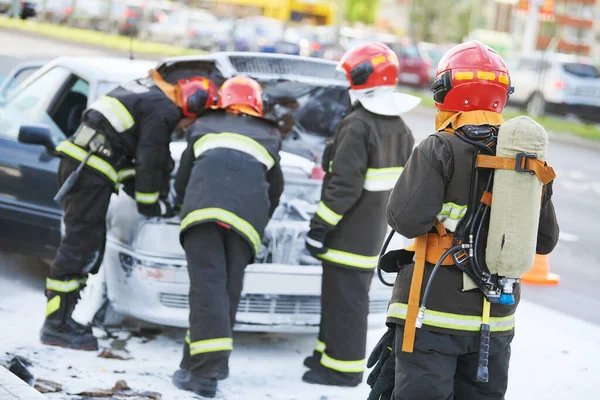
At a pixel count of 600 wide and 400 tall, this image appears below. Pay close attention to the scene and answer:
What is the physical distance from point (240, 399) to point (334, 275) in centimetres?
84

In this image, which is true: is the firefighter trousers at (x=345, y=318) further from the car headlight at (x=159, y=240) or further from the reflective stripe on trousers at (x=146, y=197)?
the reflective stripe on trousers at (x=146, y=197)

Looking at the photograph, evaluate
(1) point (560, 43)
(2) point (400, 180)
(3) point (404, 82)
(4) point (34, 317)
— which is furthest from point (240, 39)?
(1) point (560, 43)

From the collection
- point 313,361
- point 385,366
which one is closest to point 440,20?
point 313,361

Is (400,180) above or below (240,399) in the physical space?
above

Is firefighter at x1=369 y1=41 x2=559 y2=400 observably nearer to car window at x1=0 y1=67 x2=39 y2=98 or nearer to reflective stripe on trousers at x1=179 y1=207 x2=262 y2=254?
reflective stripe on trousers at x1=179 y1=207 x2=262 y2=254

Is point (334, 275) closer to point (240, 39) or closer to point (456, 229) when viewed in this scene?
point (456, 229)

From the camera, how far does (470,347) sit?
354 centimetres

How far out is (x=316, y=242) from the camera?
17.0ft

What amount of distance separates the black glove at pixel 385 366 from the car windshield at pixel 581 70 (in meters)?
21.5

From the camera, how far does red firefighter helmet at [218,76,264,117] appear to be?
17.3ft

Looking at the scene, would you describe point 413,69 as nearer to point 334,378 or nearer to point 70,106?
point 70,106

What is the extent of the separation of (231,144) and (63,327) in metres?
1.49

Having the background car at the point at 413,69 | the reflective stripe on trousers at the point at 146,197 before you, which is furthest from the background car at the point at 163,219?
the background car at the point at 413,69

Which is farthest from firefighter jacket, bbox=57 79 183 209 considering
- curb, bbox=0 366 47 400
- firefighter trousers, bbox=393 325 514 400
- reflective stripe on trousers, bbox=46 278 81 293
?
firefighter trousers, bbox=393 325 514 400
